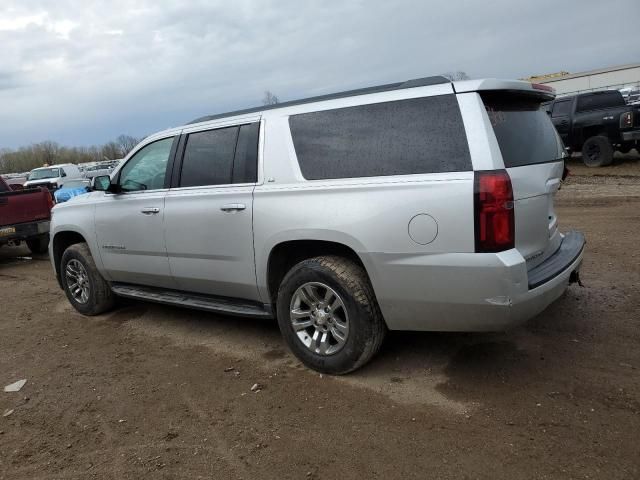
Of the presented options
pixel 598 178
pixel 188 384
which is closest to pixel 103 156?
pixel 598 178

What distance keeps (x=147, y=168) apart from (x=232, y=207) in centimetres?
143

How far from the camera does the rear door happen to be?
127 inches

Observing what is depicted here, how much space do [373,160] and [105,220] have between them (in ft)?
10.0

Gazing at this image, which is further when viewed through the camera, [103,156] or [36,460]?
[103,156]

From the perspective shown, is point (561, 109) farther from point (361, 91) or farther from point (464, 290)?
point (464, 290)

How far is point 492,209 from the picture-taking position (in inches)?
121

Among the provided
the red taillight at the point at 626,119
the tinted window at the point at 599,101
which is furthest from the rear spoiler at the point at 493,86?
the tinted window at the point at 599,101

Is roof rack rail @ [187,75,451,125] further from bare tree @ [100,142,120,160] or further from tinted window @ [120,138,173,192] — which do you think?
bare tree @ [100,142,120,160]

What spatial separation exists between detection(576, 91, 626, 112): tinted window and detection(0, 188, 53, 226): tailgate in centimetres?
1298

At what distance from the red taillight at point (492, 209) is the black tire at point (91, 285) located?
4170 mm

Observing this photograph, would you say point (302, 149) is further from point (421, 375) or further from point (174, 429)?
point (174, 429)

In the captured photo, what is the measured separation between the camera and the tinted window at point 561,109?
14.4 metres

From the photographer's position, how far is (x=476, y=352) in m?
4.07

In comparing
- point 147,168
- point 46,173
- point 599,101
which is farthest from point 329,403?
point 46,173
